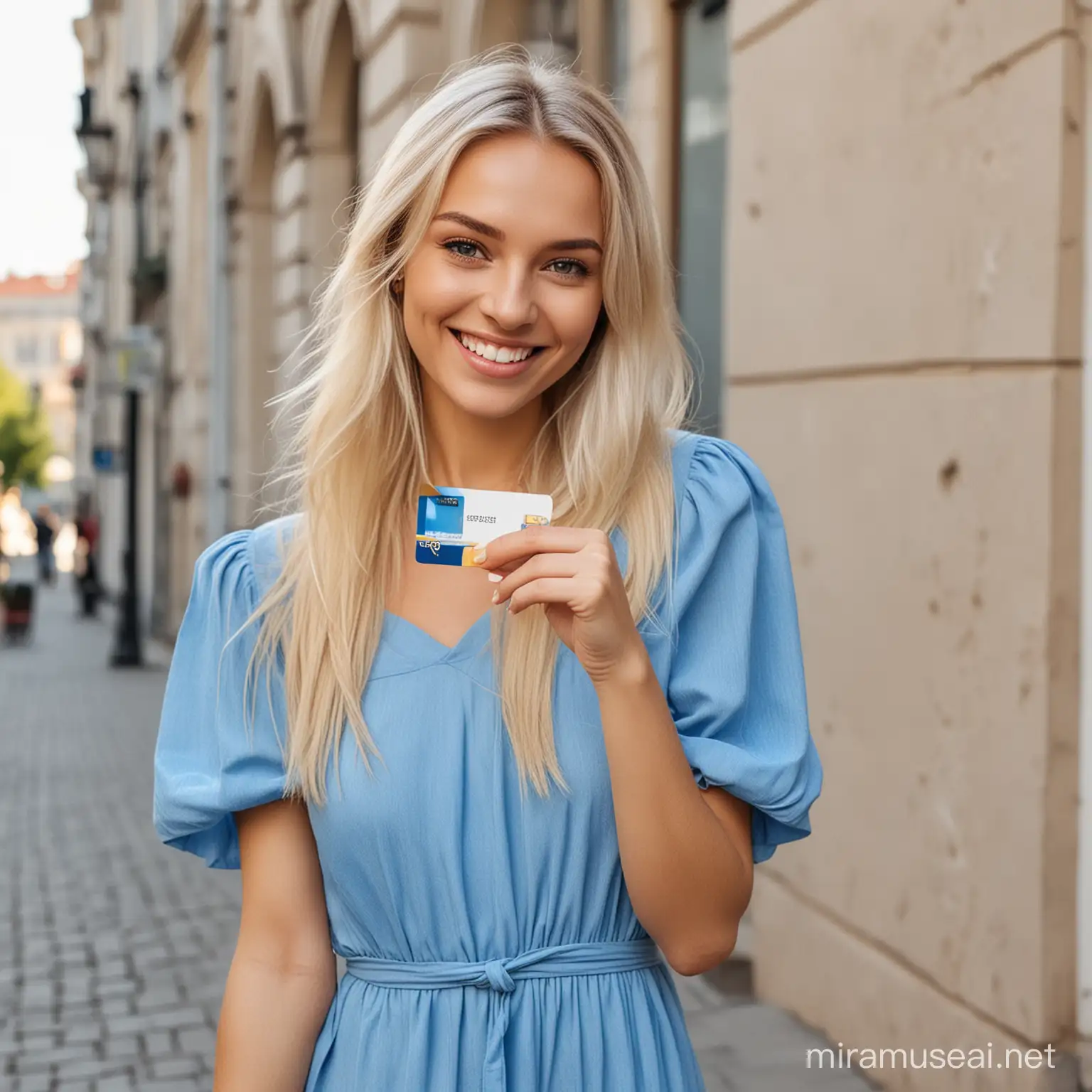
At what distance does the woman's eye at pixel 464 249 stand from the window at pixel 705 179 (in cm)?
456

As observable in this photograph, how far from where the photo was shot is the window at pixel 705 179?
6.47 metres

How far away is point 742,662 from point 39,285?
121860 mm

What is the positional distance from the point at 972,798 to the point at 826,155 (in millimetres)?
1963

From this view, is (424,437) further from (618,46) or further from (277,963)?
(618,46)

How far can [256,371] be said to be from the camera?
15.7 meters

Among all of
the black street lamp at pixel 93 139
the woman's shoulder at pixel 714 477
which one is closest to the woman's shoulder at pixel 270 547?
the woman's shoulder at pixel 714 477

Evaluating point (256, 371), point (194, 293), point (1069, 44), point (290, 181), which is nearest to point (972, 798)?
point (1069, 44)

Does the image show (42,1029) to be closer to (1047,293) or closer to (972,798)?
(972,798)

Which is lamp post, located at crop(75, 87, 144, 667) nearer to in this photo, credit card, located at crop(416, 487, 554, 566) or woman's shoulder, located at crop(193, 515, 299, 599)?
woman's shoulder, located at crop(193, 515, 299, 599)

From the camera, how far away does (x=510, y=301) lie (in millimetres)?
1839

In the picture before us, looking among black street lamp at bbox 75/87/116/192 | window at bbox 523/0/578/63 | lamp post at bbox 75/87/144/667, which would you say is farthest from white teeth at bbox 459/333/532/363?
black street lamp at bbox 75/87/116/192

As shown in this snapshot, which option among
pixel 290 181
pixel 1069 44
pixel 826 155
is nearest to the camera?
pixel 1069 44

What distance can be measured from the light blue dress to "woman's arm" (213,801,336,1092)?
4 centimetres

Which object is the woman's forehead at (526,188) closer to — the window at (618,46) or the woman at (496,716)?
the woman at (496,716)
